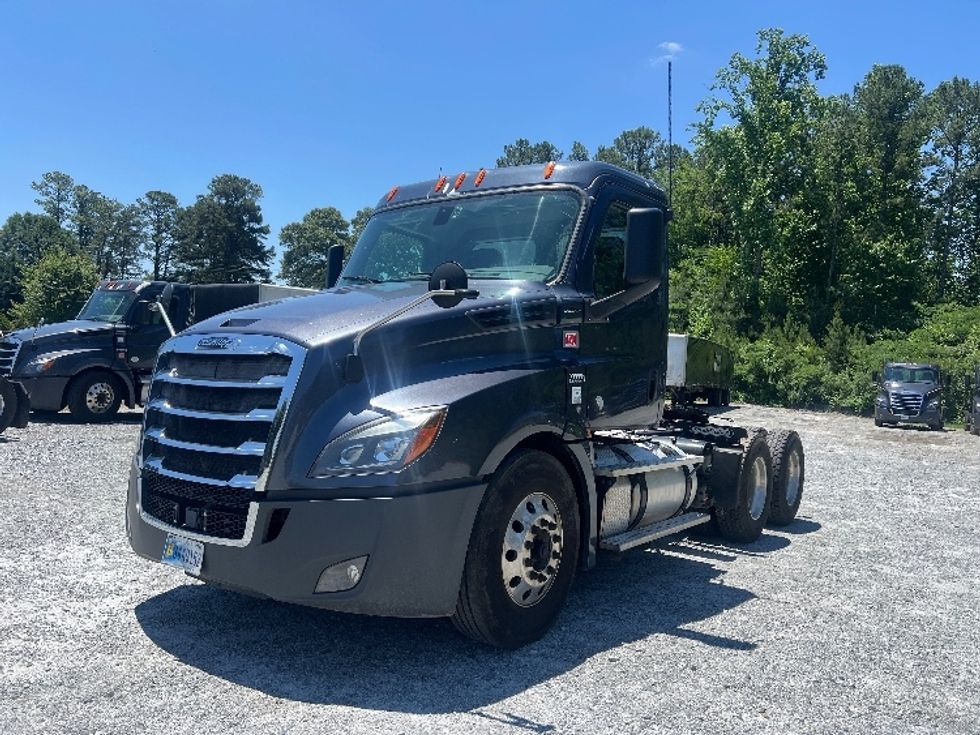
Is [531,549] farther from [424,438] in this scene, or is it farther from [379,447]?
[379,447]

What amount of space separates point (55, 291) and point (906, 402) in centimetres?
5982

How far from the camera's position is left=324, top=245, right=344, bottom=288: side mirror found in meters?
6.77

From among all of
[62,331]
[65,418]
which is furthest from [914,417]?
[62,331]

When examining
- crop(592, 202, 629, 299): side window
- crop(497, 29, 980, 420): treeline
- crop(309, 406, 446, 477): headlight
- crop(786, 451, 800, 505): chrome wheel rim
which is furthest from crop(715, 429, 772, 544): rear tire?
crop(497, 29, 980, 420): treeline

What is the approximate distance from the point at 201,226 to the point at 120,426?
82.1 m

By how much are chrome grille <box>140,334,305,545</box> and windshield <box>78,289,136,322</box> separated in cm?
1348

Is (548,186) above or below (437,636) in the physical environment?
above

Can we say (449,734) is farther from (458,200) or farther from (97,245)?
(97,245)

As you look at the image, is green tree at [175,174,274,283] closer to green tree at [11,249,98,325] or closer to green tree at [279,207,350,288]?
green tree at [279,207,350,288]

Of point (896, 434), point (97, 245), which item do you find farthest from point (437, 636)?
point (97, 245)

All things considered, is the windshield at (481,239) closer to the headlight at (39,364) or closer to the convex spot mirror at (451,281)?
the convex spot mirror at (451,281)

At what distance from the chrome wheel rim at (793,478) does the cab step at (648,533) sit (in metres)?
2.17

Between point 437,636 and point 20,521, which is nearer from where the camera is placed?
point 437,636

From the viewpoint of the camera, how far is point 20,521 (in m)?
7.76
